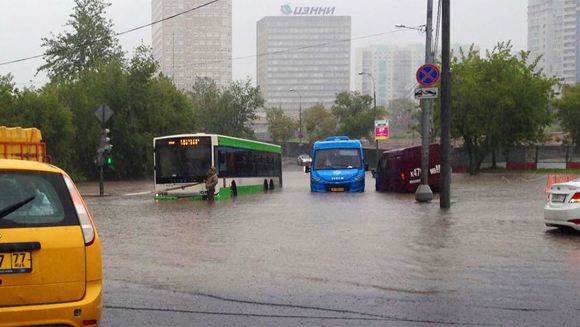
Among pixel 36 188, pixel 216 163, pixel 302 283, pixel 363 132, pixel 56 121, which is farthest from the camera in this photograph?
pixel 363 132

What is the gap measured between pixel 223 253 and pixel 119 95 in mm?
37875

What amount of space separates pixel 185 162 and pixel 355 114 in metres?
71.5

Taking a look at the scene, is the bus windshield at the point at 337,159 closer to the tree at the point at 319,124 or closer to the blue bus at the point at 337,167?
the blue bus at the point at 337,167

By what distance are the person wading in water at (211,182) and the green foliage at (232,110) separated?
52790 mm

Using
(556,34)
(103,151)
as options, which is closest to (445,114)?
(103,151)

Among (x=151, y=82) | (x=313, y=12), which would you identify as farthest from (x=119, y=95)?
(x=313, y=12)

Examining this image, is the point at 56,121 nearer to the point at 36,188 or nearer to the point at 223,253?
the point at 223,253

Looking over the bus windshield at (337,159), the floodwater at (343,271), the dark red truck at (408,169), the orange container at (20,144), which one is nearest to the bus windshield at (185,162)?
the bus windshield at (337,159)

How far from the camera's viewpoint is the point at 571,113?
194 ft

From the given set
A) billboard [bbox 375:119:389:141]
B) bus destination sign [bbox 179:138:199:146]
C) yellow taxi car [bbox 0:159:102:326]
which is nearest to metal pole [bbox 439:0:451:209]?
bus destination sign [bbox 179:138:199:146]

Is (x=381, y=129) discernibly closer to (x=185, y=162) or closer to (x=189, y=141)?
(x=189, y=141)

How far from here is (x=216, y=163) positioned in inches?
1008

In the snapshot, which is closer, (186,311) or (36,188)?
(36,188)

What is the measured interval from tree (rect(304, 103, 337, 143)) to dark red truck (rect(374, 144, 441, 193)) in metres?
81.3
